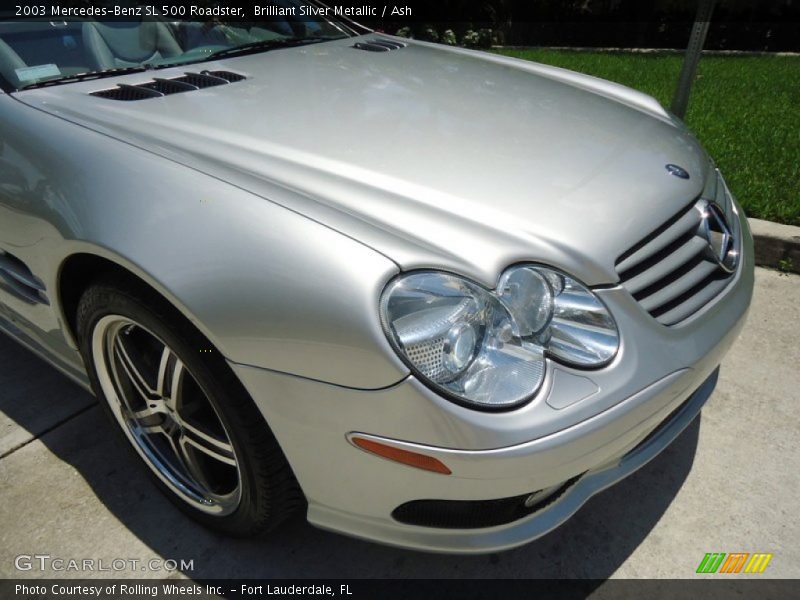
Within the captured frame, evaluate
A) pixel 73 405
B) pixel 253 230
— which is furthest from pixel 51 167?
pixel 73 405

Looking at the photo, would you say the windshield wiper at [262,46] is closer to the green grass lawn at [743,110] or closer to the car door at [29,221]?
the car door at [29,221]

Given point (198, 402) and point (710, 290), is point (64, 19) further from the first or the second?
point (710, 290)

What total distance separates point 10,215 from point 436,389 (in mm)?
1372

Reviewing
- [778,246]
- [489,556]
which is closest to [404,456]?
[489,556]

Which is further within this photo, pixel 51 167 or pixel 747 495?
pixel 747 495

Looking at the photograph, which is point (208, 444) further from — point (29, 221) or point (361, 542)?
point (29, 221)

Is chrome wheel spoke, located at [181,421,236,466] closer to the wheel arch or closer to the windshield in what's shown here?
the wheel arch

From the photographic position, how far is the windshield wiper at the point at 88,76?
1.93 metres

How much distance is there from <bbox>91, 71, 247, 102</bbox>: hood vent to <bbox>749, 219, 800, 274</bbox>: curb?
258cm

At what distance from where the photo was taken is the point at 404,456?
125 centimetres

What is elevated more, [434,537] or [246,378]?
[246,378]

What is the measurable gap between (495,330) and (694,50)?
2.96m

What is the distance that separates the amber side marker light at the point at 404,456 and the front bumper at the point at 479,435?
0.05 feet

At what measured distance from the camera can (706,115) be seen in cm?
536
